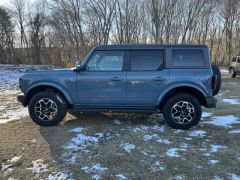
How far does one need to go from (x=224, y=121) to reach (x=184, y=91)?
1420mm

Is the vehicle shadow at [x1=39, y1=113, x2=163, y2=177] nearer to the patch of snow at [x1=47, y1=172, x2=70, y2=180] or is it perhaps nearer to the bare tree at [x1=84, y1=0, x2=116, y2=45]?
the patch of snow at [x1=47, y1=172, x2=70, y2=180]

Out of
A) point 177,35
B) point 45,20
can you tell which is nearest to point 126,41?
Answer: point 177,35

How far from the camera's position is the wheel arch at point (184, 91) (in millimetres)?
6990

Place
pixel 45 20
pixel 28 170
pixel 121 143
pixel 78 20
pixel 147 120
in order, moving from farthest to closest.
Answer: pixel 45 20 → pixel 78 20 → pixel 147 120 → pixel 121 143 → pixel 28 170

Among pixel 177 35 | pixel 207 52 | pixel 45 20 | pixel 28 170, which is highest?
pixel 45 20

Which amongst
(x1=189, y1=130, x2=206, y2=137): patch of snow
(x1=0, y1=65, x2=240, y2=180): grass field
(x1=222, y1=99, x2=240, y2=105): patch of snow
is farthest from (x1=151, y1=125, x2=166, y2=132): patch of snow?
(x1=222, y1=99, x2=240, y2=105): patch of snow

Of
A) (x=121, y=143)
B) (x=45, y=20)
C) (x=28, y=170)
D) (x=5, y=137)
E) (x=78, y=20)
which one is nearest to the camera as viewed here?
(x=28, y=170)

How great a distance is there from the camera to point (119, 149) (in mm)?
5684

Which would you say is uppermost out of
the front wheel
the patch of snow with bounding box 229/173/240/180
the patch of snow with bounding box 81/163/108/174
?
the front wheel

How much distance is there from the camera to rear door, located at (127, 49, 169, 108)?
7.00 m

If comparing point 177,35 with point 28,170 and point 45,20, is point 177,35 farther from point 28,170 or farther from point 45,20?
point 28,170

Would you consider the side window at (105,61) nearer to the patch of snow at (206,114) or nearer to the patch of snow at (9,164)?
the patch of snow at (9,164)

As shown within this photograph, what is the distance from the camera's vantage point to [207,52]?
23.0 ft

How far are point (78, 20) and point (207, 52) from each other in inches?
1389
